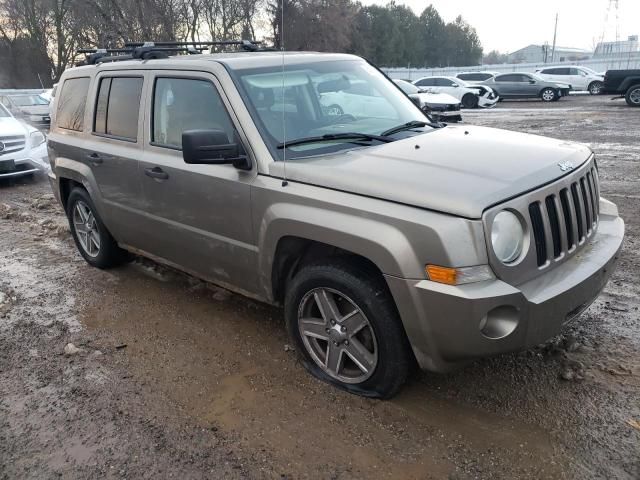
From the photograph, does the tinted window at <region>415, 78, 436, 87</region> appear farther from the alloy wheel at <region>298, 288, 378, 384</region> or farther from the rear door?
the alloy wheel at <region>298, 288, 378, 384</region>

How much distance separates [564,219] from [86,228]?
173 inches

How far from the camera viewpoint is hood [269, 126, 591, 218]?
2.71 metres

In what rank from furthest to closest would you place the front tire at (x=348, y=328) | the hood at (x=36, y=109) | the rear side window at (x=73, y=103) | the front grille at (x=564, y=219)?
1. the hood at (x=36, y=109)
2. the rear side window at (x=73, y=103)
3. the front tire at (x=348, y=328)
4. the front grille at (x=564, y=219)

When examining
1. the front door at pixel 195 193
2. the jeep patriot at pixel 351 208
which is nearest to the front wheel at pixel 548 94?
the jeep patriot at pixel 351 208

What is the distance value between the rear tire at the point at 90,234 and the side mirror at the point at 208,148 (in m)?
2.26

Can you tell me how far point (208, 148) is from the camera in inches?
127

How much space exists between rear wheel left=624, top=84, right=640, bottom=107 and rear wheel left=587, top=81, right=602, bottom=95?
7996 mm

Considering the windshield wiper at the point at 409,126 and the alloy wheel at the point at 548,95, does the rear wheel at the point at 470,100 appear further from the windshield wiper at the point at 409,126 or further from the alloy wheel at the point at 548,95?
the windshield wiper at the point at 409,126

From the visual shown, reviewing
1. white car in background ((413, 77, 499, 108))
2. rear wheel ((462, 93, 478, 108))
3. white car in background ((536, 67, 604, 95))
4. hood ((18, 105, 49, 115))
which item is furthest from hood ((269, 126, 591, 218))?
white car in background ((536, 67, 604, 95))

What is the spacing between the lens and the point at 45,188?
32.3 feet

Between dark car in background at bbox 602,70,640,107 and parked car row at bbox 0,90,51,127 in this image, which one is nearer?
parked car row at bbox 0,90,51,127

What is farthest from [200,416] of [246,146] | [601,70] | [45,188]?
[601,70]

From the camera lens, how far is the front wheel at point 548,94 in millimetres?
26641

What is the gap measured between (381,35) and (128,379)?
6686 cm
